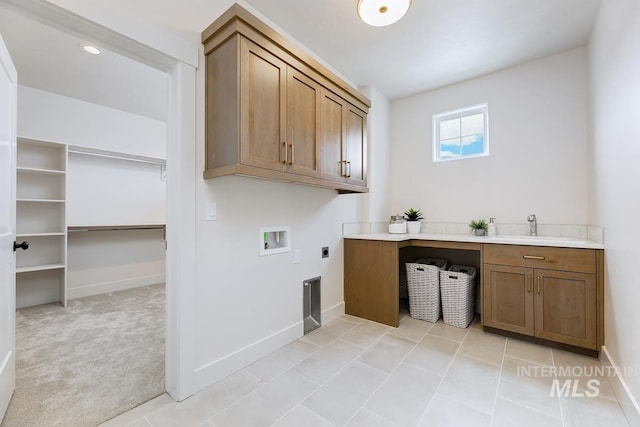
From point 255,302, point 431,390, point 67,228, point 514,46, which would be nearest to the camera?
point 431,390

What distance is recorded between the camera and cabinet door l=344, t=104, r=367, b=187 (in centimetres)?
255

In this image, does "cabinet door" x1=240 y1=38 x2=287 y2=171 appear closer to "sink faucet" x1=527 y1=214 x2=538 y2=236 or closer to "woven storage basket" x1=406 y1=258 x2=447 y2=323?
"woven storage basket" x1=406 y1=258 x2=447 y2=323

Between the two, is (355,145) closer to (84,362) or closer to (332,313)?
(332,313)

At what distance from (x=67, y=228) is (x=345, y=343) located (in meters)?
3.55

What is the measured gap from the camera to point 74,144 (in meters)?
3.40

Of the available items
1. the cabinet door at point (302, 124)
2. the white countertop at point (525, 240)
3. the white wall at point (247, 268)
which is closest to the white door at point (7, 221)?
the white wall at point (247, 268)

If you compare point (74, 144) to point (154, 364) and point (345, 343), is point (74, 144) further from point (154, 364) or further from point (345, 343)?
point (345, 343)

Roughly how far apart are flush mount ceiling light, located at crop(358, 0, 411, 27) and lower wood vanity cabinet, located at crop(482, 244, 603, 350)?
6.63 ft

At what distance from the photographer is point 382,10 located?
1758 mm

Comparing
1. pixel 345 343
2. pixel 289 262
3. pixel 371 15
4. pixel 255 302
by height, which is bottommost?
pixel 345 343

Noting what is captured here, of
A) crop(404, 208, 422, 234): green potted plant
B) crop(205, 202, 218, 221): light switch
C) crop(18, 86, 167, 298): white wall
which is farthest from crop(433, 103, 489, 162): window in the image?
crop(18, 86, 167, 298): white wall

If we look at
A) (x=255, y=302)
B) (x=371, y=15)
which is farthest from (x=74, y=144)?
(x=371, y=15)

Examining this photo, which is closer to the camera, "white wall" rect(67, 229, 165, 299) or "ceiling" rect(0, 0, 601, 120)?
"ceiling" rect(0, 0, 601, 120)

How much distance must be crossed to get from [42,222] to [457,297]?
4808mm
